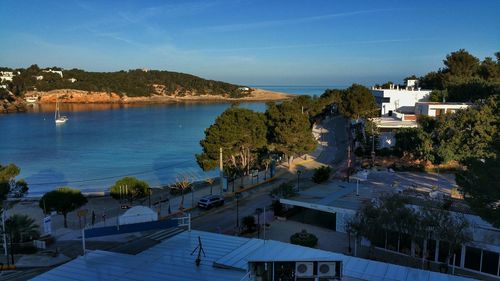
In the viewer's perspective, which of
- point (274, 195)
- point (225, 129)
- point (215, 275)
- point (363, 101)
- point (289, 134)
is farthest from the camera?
point (363, 101)

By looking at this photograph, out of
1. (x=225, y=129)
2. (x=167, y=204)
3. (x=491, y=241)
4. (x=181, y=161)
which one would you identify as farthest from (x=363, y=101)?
(x=491, y=241)

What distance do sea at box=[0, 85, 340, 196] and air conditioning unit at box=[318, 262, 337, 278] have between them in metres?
32.4

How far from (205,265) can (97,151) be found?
181 feet

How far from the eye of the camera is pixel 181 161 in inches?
2103

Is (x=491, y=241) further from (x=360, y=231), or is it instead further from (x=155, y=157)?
(x=155, y=157)

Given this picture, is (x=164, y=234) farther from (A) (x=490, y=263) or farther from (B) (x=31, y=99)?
(B) (x=31, y=99)

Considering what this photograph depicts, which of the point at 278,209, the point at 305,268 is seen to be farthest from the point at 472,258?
the point at 305,268

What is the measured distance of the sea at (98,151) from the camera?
44.5 metres

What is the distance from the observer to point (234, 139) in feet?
103

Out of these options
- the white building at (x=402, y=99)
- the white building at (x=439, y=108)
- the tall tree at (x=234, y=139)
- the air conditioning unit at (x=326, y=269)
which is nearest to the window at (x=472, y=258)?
the air conditioning unit at (x=326, y=269)

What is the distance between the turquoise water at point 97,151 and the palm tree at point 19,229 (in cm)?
2006

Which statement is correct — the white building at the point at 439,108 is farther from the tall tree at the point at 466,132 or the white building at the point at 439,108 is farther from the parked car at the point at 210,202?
the parked car at the point at 210,202

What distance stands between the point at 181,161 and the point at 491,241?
138ft

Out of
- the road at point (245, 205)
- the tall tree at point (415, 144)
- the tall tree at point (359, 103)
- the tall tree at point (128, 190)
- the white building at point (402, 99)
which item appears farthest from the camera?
the white building at point (402, 99)
